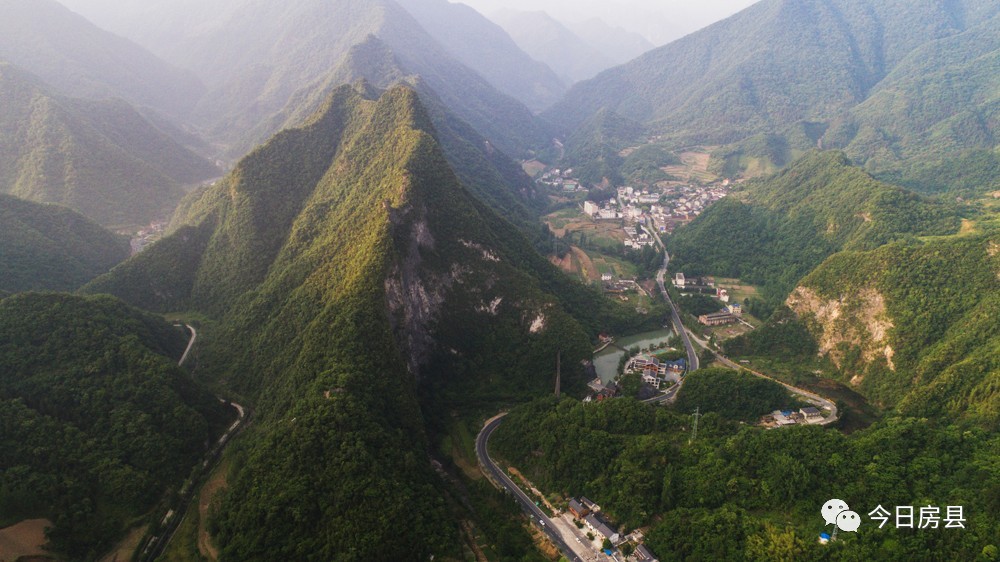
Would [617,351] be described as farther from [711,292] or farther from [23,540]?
[23,540]

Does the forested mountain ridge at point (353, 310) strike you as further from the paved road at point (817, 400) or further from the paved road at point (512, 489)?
the paved road at point (817, 400)

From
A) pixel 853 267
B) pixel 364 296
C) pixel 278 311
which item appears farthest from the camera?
pixel 853 267

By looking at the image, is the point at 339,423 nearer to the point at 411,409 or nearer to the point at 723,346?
the point at 411,409

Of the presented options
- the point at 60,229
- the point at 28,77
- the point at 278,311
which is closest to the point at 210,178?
the point at 28,77

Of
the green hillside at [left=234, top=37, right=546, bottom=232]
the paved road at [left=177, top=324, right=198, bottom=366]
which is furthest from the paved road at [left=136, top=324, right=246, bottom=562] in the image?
the green hillside at [left=234, top=37, right=546, bottom=232]

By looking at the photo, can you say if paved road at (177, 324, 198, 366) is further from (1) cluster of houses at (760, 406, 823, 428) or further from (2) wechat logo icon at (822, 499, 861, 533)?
(2) wechat logo icon at (822, 499, 861, 533)
